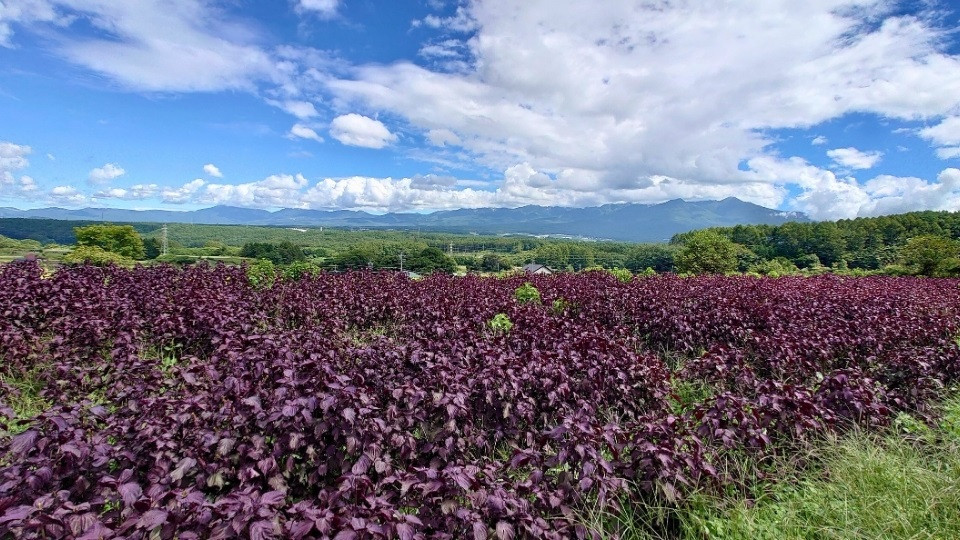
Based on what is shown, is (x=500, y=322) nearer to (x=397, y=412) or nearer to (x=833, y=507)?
(x=397, y=412)

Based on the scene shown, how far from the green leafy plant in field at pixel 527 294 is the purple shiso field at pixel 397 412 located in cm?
253

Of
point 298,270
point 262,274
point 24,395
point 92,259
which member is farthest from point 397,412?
point 92,259

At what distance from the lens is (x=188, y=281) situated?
8.12 metres

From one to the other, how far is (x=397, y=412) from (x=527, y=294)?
20.8 feet

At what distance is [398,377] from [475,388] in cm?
66

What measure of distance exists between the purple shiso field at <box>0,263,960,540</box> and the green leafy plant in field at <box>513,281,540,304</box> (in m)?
2.53

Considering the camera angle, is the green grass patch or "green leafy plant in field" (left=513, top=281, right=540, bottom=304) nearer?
the green grass patch

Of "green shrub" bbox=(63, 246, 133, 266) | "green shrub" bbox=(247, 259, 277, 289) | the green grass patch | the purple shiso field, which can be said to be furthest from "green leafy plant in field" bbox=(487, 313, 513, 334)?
"green shrub" bbox=(63, 246, 133, 266)

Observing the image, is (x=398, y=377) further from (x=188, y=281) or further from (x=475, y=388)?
(x=188, y=281)

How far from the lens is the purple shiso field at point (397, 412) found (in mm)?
2152

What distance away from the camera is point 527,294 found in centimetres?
927

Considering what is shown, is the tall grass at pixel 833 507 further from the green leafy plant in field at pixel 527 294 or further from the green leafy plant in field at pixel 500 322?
the green leafy plant in field at pixel 527 294

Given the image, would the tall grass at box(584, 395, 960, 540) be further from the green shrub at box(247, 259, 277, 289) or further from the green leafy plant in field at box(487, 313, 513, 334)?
the green shrub at box(247, 259, 277, 289)

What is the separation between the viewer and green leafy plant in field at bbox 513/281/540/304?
9.05m
